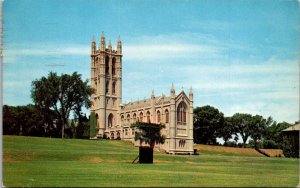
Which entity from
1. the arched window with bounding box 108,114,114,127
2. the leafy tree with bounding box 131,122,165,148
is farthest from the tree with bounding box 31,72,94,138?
the arched window with bounding box 108,114,114,127

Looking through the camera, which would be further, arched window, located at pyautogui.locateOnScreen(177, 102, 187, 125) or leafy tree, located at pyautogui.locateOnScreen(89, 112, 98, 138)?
arched window, located at pyautogui.locateOnScreen(177, 102, 187, 125)

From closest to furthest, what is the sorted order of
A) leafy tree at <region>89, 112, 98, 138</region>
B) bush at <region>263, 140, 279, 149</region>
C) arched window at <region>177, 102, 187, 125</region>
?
bush at <region>263, 140, 279, 149</region> → leafy tree at <region>89, 112, 98, 138</region> → arched window at <region>177, 102, 187, 125</region>

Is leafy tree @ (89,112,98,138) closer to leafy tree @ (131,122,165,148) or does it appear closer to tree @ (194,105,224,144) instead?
leafy tree @ (131,122,165,148)

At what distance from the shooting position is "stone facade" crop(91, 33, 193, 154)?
159 ft

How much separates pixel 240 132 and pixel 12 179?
34059 millimetres

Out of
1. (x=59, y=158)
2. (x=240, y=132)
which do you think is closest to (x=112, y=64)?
(x=240, y=132)

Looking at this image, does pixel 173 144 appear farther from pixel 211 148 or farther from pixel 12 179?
pixel 12 179

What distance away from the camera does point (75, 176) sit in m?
13.7

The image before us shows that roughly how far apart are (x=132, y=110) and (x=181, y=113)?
1164 centimetres

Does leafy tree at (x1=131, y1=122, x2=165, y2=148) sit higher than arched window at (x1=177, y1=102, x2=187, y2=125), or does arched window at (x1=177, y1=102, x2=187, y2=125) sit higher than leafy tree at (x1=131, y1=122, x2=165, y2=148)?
arched window at (x1=177, y1=102, x2=187, y2=125)

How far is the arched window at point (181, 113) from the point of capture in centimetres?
5169

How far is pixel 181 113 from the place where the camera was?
52219 mm

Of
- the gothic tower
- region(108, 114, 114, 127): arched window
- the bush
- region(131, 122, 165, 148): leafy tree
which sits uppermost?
the gothic tower

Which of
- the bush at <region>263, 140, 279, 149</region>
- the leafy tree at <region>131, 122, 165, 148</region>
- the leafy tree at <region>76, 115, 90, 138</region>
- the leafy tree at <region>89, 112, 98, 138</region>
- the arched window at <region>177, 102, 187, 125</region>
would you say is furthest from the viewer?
the arched window at <region>177, 102, 187, 125</region>
